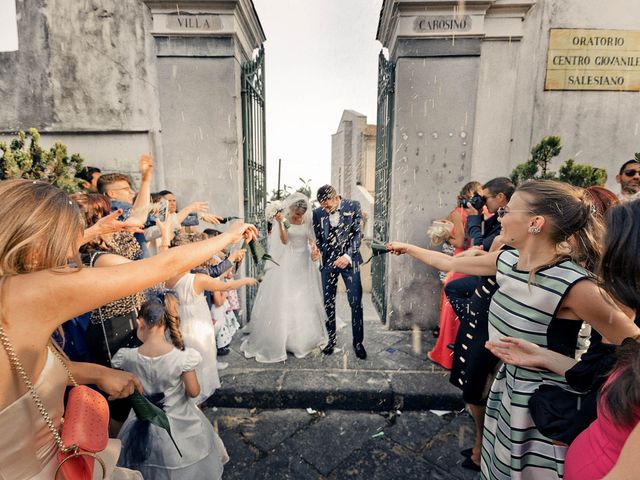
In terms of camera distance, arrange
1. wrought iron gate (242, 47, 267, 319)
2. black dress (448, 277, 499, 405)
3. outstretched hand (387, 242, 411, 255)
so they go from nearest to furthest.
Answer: black dress (448, 277, 499, 405)
outstretched hand (387, 242, 411, 255)
wrought iron gate (242, 47, 267, 319)

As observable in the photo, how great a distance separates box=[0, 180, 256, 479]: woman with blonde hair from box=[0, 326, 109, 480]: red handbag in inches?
0.5

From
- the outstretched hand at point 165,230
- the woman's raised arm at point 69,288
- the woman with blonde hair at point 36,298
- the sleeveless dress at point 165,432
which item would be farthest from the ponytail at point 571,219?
the outstretched hand at point 165,230

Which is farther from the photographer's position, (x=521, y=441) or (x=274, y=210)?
(x=274, y=210)

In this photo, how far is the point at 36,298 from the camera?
1.08 meters

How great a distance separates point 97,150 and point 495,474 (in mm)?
6055

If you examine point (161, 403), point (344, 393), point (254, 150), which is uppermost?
point (254, 150)

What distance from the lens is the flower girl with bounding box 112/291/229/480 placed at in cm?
220

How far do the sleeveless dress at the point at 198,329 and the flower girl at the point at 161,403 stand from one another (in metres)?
0.83

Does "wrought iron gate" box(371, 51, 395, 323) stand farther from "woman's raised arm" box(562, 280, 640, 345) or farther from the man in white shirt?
"woman's raised arm" box(562, 280, 640, 345)

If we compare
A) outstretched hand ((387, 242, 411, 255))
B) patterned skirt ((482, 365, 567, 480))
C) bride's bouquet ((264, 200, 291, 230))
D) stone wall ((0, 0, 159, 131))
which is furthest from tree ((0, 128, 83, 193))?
patterned skirt ((482, 365, 567, 480))

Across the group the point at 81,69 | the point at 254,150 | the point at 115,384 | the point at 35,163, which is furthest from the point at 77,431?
the point at 81,69

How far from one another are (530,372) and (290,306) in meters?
3.37

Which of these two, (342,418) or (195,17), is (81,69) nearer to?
(195,17)

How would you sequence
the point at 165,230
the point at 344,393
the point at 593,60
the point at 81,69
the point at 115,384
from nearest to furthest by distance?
1. the point at 115,384
2. the point at 165,230
3. the point at 344,393
4. the point at 593,60
5. the point at 81,69
